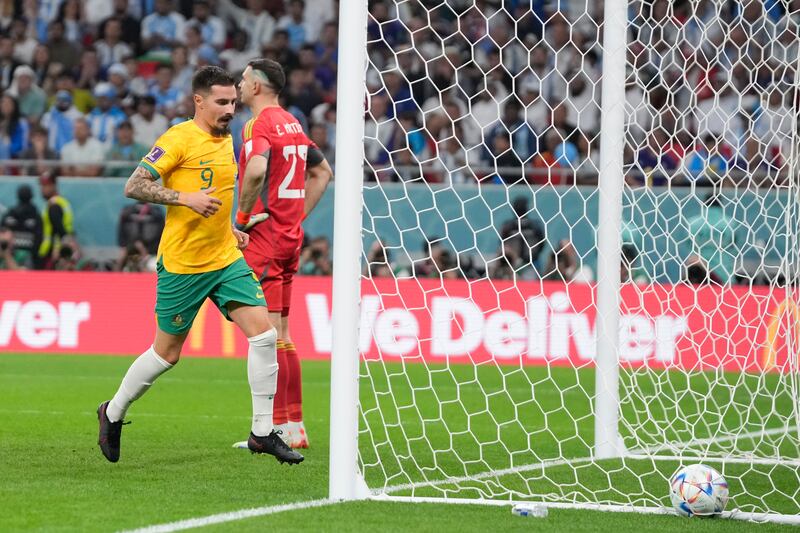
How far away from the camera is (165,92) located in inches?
696

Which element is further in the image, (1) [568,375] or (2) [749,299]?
(1) [568,375]

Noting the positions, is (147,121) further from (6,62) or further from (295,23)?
(295,23)

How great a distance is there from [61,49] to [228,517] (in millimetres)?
15029

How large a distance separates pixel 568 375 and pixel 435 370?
131 cm

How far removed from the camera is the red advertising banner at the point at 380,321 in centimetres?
1248

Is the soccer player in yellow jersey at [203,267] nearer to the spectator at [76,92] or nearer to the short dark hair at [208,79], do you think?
the short dark hair at [208,79]

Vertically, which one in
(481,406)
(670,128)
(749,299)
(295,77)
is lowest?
(481,406)

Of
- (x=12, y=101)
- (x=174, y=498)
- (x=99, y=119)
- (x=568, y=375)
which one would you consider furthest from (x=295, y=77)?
(x=174, y=498)

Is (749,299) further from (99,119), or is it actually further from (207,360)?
(99,119)

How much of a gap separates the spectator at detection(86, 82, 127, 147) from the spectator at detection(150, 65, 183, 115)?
0.57 metres

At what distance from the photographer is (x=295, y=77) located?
1741 cm

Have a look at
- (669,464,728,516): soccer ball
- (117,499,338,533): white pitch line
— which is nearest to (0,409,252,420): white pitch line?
(117,499,338,533): white pitch line

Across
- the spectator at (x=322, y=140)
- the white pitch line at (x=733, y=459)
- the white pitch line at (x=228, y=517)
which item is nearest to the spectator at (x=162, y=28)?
the spectator at (x=322, y=140)

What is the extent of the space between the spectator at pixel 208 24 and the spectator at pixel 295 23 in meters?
0.90
